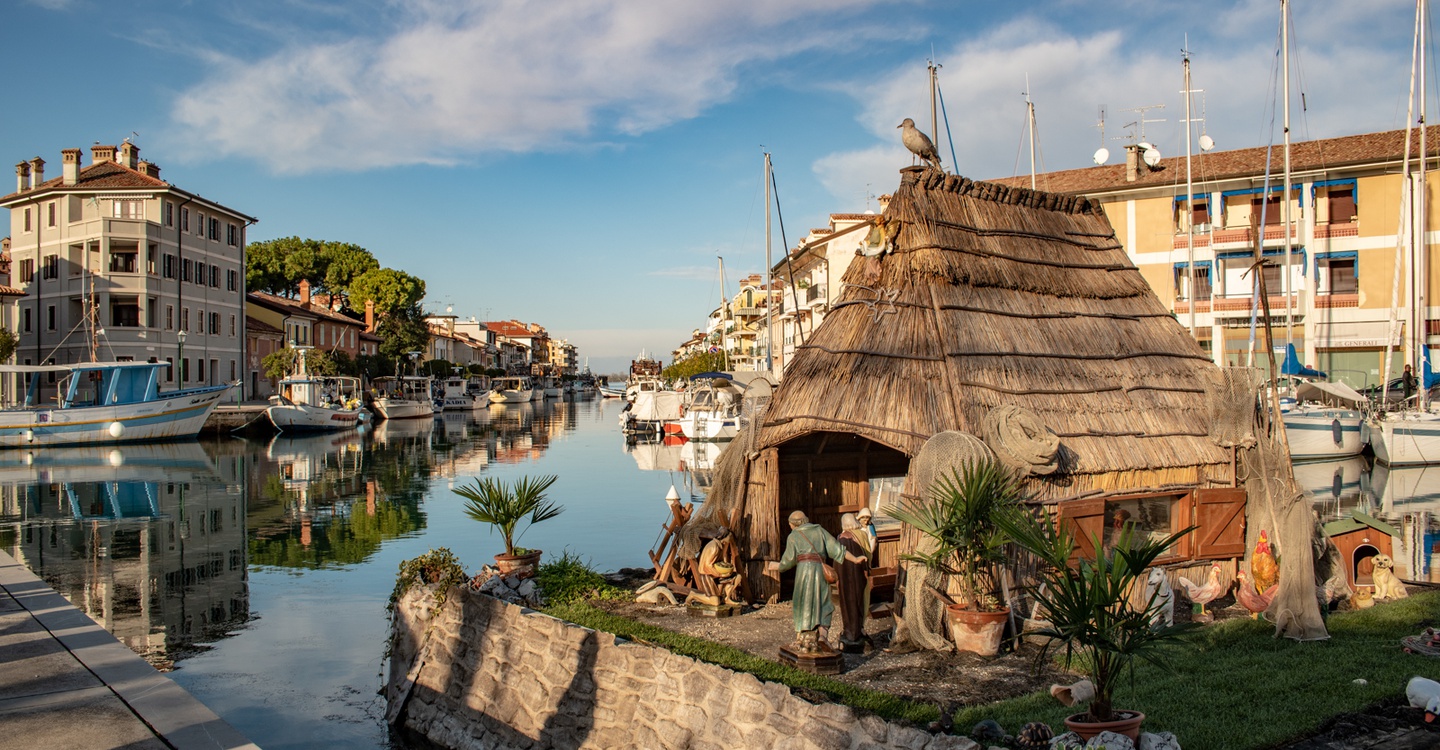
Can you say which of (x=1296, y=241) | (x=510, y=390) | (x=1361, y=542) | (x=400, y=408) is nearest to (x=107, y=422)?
(x=400, y=408)

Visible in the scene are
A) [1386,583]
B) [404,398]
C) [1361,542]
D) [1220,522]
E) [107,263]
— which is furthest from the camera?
[404,398]

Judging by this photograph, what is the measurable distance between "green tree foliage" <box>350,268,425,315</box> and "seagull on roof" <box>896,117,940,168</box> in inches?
3054

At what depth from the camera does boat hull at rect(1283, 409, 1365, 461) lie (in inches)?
1427

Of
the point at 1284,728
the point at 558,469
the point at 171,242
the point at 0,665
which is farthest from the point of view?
the point at 171,242

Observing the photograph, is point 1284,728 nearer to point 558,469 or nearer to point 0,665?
point 0,665

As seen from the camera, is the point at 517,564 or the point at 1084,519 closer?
the point at 1084,519

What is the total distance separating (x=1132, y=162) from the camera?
4631 cm

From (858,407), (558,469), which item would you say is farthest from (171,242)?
(858,407)

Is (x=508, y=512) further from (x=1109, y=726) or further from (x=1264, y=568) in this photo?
(x=1264, y=568)

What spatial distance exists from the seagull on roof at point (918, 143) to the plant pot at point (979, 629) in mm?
6574

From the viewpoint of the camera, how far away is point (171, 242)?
5388 cm

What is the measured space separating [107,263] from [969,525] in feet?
181

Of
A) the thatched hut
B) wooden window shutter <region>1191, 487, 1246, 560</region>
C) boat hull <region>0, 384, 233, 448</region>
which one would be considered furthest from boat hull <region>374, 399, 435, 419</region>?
wooden window shutter <region>1191, 487, 1246, 560</region>

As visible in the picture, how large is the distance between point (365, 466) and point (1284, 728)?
36765mm
